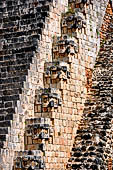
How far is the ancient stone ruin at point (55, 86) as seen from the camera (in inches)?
618

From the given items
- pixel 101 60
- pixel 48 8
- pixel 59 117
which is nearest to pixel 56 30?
pixel 48 8

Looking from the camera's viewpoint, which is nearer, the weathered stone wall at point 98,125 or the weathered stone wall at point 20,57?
the weathered stone wall at point 98,125

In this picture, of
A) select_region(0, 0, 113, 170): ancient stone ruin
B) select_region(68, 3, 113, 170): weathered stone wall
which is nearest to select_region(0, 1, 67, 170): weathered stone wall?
select_region(0, 0, 113, 170): ancient stone ruin

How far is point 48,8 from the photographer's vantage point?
58.7 ft

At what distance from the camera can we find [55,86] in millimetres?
16766

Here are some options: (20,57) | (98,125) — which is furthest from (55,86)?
(98,125)

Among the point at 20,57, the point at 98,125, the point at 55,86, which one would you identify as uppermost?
the point at 20,57

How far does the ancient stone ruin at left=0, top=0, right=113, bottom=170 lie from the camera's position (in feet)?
51.5

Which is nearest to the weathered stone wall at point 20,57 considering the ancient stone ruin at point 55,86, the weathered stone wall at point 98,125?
the ancient stone ruin at point 55,86

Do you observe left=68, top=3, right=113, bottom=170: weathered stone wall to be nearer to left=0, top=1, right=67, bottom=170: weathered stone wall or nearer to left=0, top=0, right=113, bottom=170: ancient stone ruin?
left=0, top=0, right=113, bottom=170: ancient stone ruin

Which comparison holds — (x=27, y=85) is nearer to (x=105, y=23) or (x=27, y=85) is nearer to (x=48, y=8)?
(x=48, y=8)

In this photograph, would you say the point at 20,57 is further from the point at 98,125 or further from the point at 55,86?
the point at 98,125

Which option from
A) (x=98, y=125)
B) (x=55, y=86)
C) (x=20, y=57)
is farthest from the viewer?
(x=20, y=57)

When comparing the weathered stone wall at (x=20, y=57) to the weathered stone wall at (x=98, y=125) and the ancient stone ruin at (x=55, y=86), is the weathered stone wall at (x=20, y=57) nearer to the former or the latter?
the ancient stone ruin at (x=55, y=86)
